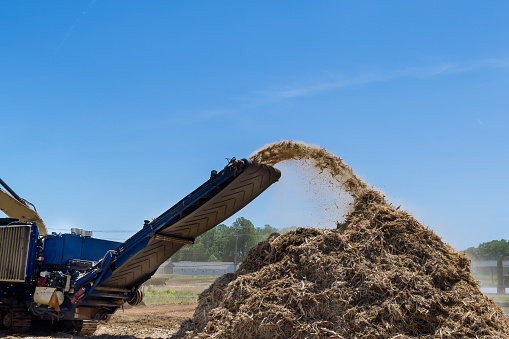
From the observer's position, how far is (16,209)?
45.4 feet

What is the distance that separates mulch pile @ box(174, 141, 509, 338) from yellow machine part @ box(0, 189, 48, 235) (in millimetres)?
7041

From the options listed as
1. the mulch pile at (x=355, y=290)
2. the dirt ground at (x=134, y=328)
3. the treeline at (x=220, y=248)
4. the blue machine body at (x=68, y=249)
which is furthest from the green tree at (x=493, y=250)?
the mulch pile at (x=355, y=290)

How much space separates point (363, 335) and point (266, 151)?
451 centimetres

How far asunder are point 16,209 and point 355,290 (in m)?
10.0

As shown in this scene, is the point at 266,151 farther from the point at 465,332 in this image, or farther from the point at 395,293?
the point at 465,332

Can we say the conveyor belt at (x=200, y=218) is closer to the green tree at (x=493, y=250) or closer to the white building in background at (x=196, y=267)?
the green tree at (x=493, y=250)

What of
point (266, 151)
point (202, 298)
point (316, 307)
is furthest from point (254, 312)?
point (266, 151)

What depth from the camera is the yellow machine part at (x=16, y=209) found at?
13.7m

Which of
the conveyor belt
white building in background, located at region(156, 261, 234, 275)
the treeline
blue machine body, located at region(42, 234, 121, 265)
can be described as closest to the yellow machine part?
blue machine body, located at region(42, 234, 121, 265)

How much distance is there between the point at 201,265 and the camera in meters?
56.5

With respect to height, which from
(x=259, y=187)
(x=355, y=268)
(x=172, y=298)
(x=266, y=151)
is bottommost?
(x=172, y=298)

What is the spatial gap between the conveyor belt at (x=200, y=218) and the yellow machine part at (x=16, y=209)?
162 inches

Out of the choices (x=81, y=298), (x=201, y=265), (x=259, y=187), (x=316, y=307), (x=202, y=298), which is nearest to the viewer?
(x=316, y=307)

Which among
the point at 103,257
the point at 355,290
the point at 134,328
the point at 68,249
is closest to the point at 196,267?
the point at 134,328
